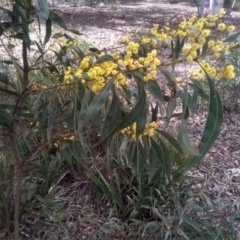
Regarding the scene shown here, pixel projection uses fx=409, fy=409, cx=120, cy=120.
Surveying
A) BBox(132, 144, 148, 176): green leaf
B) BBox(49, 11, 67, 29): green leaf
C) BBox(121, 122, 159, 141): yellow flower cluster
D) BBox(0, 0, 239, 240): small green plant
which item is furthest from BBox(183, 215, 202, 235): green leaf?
BBox(49, 11, 67, 29): green leaf

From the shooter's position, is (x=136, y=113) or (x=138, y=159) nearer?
(x=136, y=113)

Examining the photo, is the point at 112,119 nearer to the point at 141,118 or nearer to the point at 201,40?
the point at 141,118

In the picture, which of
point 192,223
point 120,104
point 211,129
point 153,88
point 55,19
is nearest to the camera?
point 211,129

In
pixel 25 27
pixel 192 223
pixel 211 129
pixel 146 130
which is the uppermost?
pixel 25 27

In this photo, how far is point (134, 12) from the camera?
29.8ft

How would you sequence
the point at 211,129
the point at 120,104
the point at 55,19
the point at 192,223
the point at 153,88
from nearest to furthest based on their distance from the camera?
the point at 211,129
the point at 153,88
the point at 120,104
the point at 55,19
the point at 192,223

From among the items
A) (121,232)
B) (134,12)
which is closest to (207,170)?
(121,232)

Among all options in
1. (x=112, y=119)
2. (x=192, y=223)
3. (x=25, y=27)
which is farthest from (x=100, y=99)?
(x=192, y=223)

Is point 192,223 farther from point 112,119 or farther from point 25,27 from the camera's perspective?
point 25,27

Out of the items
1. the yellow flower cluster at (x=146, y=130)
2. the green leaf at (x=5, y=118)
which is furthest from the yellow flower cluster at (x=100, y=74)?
the green leaf at (x=5, y=118)

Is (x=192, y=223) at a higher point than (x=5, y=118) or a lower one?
lower

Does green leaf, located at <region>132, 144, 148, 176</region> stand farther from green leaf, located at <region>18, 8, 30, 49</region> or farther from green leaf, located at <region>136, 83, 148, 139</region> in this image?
green leaf, located at <region>18, 8, 30, 49</region>

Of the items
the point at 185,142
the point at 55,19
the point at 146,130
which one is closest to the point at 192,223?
the point at 146,130

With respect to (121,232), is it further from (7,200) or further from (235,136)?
(235,136)
